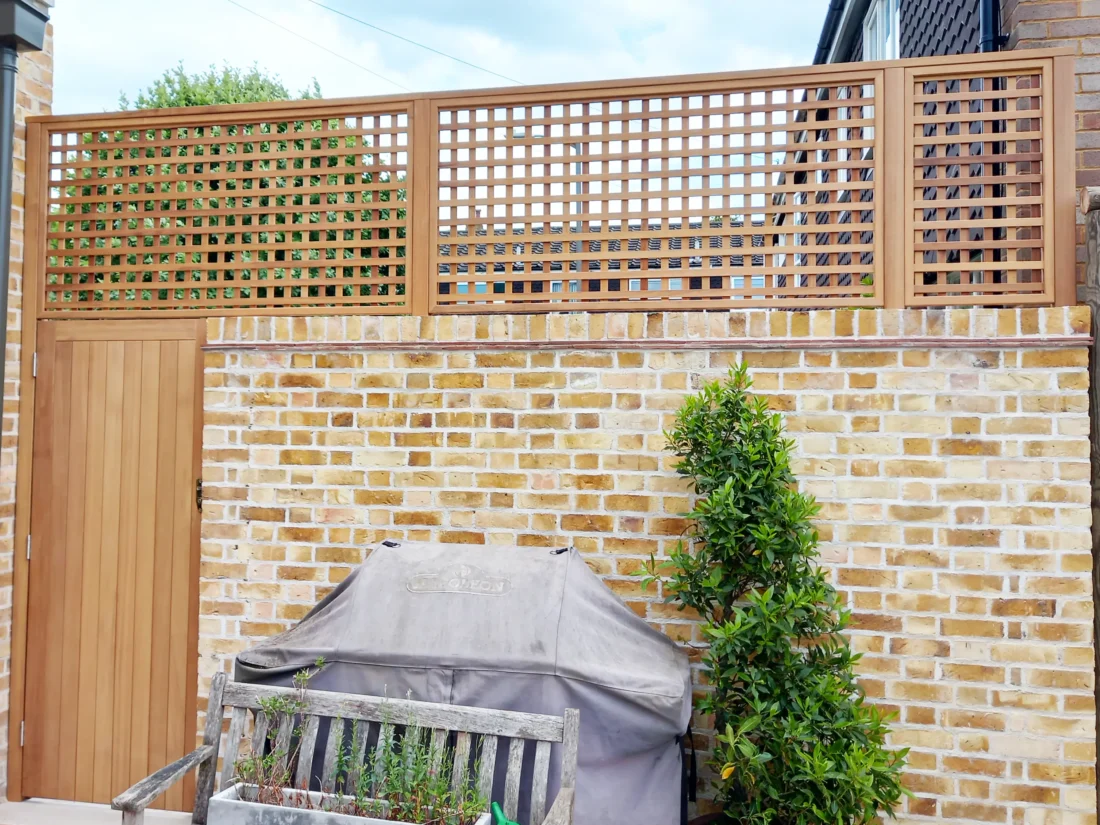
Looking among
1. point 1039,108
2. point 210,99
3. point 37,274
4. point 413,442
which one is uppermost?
point 210,99

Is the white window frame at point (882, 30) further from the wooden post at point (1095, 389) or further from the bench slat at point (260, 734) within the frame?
the bench slat at point (260, 734)

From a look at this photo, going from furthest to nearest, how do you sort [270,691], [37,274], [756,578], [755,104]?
[37,274] < [755,104] < [756,578] < [270,691]

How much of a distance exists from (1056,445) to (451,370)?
2.29m

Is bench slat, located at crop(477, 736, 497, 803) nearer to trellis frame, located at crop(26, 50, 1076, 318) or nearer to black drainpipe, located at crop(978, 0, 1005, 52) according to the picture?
trellis frame, located at crop(26, 50, 1076, 318)

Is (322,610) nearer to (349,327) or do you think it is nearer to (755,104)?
(349,327)

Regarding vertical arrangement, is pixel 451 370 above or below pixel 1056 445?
above

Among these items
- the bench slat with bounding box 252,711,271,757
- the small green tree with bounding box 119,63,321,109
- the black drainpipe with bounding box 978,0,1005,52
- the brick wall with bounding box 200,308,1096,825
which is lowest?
the bench slat with bounding box 252,711,271,757

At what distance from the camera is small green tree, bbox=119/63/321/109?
6422mm

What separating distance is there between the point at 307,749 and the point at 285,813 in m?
0.24

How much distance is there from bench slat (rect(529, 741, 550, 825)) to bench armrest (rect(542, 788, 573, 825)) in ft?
0.34

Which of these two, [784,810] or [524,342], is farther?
[524,342]

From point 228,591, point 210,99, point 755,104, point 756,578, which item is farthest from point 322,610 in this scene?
point 210,99

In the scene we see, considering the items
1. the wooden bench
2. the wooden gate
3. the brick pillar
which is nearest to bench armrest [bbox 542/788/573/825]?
the wooden bench

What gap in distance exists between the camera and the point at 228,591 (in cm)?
341
